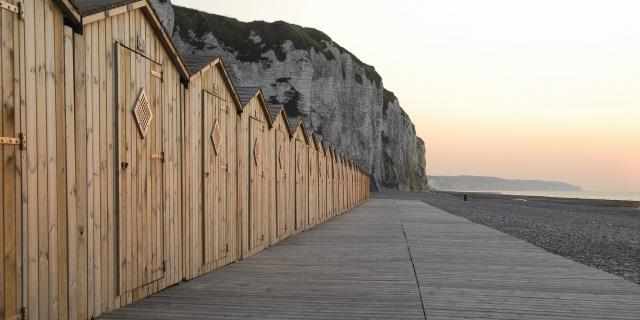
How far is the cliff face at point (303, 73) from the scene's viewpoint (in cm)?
6988

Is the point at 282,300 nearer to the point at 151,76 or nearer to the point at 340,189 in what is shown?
the point at 151,76

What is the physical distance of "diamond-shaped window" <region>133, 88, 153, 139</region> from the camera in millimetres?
5604

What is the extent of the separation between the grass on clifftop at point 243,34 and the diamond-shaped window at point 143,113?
6683 centimetres

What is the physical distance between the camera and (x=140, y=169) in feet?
18.8

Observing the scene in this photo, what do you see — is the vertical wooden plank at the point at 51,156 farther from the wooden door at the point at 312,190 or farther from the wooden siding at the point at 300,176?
the wooden door at the point at 312,190

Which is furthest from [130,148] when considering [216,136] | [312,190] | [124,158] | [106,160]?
[312,190]

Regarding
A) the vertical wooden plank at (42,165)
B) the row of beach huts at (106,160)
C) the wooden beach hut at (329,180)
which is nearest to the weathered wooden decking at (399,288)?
the row of beach huts at (106,160)

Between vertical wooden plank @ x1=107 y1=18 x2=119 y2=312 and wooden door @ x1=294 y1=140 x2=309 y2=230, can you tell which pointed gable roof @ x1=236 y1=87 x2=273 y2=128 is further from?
vertical wooden plank @ x1=107 y1=18 x2=119 y2=312

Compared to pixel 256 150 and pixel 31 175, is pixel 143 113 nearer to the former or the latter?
pixel 31 175

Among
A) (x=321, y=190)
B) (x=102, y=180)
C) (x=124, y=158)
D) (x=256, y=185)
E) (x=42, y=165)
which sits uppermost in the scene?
(x=124, y=158)

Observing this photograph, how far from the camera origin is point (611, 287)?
6852 millimetres

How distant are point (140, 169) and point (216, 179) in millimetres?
2461

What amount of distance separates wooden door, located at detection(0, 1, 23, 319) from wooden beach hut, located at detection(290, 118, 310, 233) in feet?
34.1

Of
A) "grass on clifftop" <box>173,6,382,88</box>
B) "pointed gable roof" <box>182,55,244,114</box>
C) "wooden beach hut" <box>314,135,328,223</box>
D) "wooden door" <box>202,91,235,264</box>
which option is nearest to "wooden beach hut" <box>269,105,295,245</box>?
"pointed gable roof" <box>182,55,244,114</box>
